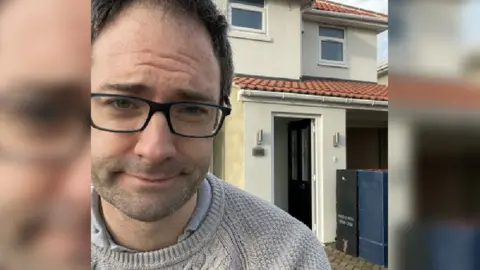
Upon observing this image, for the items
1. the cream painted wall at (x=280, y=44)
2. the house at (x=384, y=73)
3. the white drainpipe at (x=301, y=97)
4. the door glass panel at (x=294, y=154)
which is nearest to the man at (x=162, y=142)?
the house at (x=384, y=73)

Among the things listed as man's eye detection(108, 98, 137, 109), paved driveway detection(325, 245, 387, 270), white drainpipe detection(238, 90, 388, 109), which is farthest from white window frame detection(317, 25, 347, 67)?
man's eye detection(108, 98, 137, 109)

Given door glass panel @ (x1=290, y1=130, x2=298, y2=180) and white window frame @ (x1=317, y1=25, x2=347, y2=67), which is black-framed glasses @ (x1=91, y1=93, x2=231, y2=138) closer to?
door glass panel @ (x1=290, y1=130, x2=298, y2=180)

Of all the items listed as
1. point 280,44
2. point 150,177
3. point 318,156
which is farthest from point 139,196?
point 280,44

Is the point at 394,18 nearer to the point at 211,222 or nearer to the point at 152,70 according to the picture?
the point at 152,70

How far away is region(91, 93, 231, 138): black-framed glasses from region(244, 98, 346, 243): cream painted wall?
4216 mm

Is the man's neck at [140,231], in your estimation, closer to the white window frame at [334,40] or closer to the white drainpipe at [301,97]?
the white drainpipe at [301,97]

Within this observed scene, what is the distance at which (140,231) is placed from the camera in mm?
676

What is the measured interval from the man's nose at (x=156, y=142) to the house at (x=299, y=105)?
11.2 feet

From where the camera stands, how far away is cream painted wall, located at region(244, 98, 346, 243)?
16.1 feet

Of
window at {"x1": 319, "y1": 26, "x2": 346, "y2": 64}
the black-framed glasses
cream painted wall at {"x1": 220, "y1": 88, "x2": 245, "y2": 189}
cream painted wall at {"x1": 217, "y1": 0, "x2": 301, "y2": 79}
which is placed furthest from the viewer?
window at {"x1": 319, "y1": 26, "x2": 346, "y2": 64}

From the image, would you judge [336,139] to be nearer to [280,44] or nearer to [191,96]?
[280,44]

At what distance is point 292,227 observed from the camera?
2.82ft

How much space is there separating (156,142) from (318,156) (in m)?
4.88

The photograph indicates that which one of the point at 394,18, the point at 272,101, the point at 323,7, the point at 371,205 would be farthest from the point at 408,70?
A: the point at 323,7
